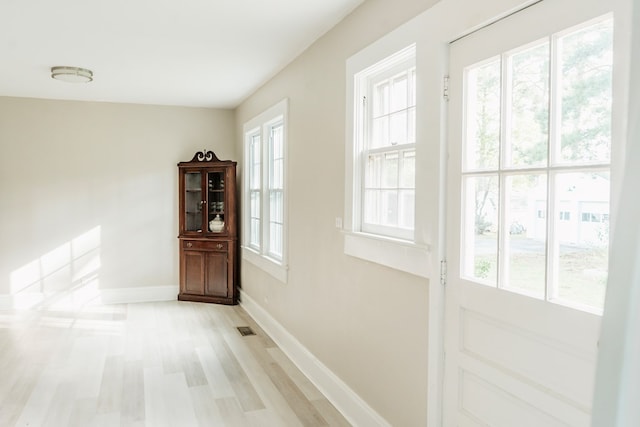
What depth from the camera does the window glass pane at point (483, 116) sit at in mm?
1846

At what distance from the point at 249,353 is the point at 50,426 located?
1661 mm

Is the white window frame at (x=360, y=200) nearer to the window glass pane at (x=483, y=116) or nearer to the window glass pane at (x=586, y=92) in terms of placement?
the window glass pane at (x=483, y=116)

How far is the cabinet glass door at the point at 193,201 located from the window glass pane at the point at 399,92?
160 inches

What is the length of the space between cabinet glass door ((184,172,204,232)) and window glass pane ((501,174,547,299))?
5.01 meters

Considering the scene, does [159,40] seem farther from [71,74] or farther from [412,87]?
[412,87]

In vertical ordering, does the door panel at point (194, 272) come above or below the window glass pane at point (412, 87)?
below

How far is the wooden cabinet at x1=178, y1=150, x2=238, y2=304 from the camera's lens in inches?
239

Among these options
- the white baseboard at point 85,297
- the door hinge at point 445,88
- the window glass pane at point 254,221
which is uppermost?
the door hinge at point 445,88

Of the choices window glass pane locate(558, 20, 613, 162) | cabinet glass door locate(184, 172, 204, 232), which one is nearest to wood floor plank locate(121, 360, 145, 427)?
cabinet glass door locate(184, 172, 204, 232)

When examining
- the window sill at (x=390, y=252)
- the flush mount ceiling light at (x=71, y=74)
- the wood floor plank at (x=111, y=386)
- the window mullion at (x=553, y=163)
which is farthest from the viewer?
the flush mount ceiling light at (x=71, y=74)

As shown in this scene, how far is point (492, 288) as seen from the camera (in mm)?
1840

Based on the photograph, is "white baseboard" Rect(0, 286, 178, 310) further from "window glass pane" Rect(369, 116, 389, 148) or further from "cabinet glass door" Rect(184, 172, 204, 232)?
"window glass pane" Rect(369, 116, 389, 148)

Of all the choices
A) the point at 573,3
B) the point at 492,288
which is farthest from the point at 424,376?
the point at 573,3

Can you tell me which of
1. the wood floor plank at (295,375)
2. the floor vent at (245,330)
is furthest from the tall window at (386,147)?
the floor vent at (245,330)
